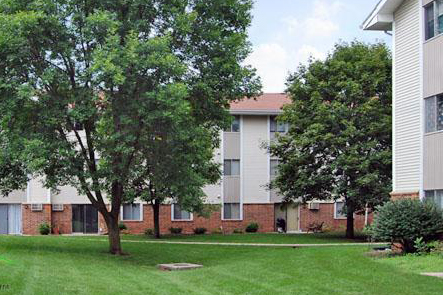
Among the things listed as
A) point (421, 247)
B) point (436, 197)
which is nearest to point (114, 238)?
point (421, 247)

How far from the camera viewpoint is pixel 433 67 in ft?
66.6

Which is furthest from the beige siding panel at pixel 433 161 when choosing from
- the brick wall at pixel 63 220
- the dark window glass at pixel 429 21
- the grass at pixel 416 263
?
the brick wall at pixel 63 220

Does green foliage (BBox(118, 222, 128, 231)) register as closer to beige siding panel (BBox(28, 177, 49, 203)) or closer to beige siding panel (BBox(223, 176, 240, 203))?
beige siding panel (BBox(28, 177, 49, 203))

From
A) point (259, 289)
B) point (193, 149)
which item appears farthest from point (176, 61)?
point (259, 289)

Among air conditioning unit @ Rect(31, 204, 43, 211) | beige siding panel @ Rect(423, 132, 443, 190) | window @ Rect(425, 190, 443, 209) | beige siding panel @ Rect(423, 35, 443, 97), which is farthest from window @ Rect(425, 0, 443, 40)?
air conditioning unit @ Rect(31, 204, 43, 211)

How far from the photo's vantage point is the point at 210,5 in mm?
22922

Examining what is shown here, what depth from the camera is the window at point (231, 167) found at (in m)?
43.7

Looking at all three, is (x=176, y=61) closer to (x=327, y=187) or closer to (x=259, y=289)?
(x=259, y=289)

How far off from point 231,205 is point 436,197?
24148 millimetres

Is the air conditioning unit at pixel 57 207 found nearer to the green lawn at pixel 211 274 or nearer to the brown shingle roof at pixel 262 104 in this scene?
the brown shingle roof at pixel 262 104

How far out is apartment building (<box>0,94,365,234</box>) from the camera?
1670 inches

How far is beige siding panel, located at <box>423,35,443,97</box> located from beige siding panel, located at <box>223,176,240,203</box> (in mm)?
23903

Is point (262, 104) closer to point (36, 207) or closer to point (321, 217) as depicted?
point (321, 217)

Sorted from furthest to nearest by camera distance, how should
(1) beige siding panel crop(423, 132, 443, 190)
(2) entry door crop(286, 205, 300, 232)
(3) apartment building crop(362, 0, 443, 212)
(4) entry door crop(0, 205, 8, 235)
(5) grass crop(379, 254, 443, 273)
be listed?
1. (2) entry door crop(286, 205, 300, 232)
2. (4) entry door crop(0, 205, 8, 235)
3. (3) apartment building crop(362, 0, 443, 212)
4. (1) beige siding panel crop(423, 132, 443, 190)
5. (5) grass crop(379, 254, 443, 273)
